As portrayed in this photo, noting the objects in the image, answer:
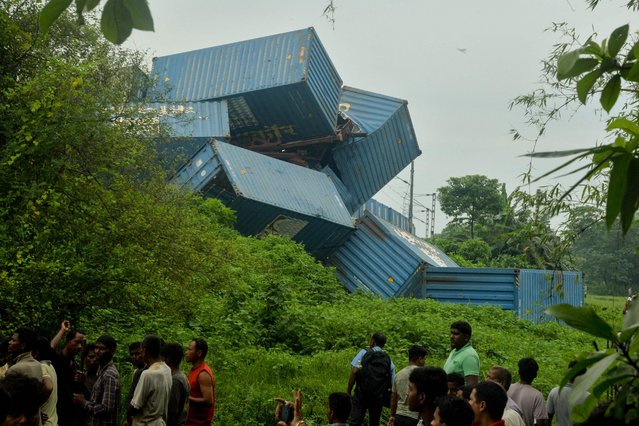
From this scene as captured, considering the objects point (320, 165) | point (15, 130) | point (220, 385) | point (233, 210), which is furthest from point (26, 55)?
point (320, 165)

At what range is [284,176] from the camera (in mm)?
19094

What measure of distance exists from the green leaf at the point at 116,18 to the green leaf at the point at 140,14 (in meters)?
0.01

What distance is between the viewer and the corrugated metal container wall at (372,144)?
22.2 meters

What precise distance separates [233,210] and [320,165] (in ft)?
14.7

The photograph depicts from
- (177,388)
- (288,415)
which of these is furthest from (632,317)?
(177,388)

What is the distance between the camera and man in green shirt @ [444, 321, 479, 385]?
19.8 ft

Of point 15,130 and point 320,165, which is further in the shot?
point 320,165

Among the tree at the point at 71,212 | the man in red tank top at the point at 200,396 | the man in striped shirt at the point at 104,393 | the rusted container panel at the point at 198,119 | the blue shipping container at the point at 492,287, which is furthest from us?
the blue shipping container at the point at 492,287

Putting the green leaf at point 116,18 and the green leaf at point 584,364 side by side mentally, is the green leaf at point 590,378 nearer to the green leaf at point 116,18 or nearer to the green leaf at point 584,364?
the green leaf at point 584,364

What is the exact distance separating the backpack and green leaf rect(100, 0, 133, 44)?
6.37 m

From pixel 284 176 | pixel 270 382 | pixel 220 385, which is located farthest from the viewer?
pixel 284 176

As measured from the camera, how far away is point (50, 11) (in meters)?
1.42

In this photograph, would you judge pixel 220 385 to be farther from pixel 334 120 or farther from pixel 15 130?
pixel 334 120

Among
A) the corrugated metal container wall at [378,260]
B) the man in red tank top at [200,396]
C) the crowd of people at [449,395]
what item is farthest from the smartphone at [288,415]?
the corrugated metal container wall at [378,260]
